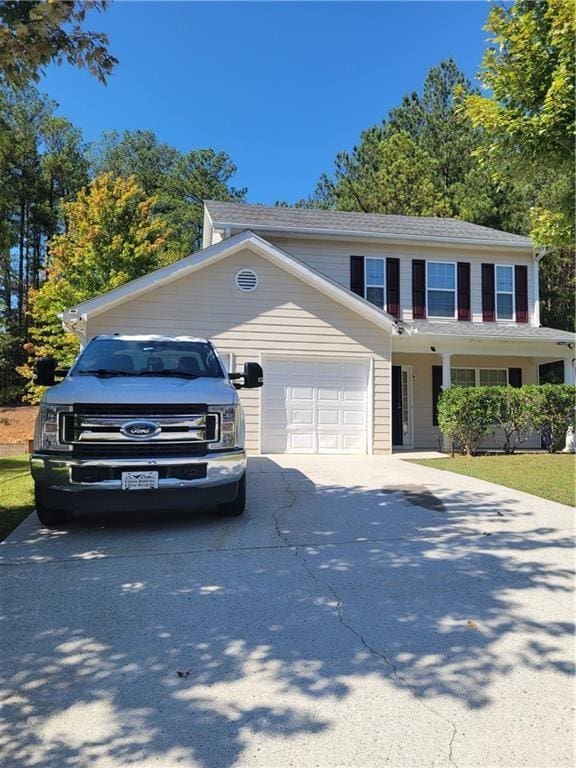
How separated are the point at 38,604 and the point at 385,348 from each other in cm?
1091

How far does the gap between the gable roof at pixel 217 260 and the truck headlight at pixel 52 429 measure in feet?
22.2

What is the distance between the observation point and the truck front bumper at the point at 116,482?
5465mm

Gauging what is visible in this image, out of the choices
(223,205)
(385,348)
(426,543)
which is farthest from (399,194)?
(426,543)

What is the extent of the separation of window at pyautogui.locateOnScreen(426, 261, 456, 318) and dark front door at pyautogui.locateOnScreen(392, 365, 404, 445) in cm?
210

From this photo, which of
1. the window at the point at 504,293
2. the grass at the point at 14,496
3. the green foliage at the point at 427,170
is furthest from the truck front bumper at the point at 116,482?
the green foliage at the point at 427,170

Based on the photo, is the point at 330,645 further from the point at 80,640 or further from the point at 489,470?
the point at 489,470

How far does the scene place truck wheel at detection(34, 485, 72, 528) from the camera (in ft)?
18.9

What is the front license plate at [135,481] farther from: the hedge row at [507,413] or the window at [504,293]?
the window at [504,293]

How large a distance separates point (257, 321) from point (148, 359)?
6.39 m

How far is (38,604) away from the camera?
396 cm

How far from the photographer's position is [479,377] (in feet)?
55.4

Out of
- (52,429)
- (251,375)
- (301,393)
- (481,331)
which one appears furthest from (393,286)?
(52,429)

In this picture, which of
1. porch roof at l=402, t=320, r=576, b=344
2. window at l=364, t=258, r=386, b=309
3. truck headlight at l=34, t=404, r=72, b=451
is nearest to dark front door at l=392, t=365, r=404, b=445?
porch roof at l=402, t=320, r=576, b=344

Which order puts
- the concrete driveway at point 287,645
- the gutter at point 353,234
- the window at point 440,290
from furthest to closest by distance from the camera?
the window at point 440,290 → the gutter at point 353,234 → the concrete driveway at point 287,645
